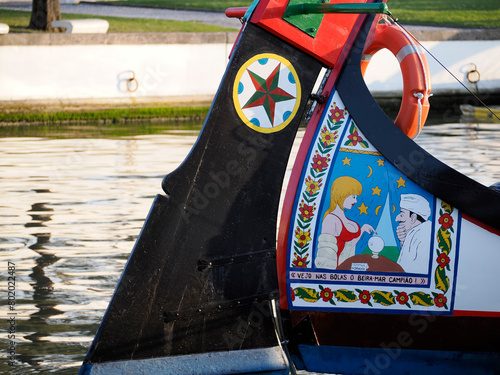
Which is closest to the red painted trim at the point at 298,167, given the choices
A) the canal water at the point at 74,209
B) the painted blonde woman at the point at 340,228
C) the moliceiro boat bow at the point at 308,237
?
the moliceiro boat bow at the point at 308,237

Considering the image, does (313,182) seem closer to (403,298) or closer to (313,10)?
(403,298)

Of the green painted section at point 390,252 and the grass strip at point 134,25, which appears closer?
the green painted section at point 390,252

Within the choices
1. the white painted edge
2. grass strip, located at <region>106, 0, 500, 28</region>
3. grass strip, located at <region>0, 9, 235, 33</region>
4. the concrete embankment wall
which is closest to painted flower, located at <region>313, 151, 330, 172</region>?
the white painted edge

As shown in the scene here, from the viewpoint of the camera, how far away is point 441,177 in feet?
13.5

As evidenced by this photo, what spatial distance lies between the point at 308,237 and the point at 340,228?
0.49 feet

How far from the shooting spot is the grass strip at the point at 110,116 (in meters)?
14.7

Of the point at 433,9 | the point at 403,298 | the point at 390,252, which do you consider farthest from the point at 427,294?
the point at 433,9

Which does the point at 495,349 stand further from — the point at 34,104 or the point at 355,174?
the point at 34,104

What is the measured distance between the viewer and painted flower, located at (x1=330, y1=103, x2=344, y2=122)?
13.7ft

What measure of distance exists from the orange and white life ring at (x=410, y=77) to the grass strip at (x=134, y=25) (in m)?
14.0

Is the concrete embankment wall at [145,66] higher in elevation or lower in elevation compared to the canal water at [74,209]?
higher

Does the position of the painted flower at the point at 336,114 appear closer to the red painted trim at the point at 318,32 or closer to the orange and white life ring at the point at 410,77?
the red painted trim at the point at 318,32

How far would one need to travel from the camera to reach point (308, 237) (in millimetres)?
4145

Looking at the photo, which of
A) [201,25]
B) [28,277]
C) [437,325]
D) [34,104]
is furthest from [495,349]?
[201,25]
